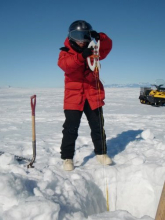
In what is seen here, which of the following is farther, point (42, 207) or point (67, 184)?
point (67, 184)

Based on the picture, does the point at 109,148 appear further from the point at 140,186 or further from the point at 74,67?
the point at 74,67

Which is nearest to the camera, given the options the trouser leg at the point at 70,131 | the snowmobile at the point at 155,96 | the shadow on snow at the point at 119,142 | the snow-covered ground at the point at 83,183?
the snow-covered ground at the point at 83,183

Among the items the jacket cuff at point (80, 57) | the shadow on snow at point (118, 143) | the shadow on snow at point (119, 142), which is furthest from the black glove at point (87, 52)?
the shadow on snow at point (119, 142)

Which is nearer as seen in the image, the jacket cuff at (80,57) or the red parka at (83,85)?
the jacket cuff at (80,57)

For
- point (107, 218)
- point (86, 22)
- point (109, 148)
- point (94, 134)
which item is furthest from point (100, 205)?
point (86, 22)

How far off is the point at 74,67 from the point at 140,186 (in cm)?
175

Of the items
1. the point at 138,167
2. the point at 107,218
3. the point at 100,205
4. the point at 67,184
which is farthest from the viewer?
the point at 138,167

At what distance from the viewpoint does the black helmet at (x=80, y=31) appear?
2678 millimetres

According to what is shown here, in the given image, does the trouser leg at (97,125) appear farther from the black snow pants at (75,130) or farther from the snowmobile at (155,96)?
the snowmobile at (155,96)

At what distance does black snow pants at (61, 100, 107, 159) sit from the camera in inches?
116

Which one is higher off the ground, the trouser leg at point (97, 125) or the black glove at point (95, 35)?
the black glove at point (95, 35)

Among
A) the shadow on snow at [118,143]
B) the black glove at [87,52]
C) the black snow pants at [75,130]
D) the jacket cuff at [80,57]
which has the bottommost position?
the shadow on snow at [118,143]

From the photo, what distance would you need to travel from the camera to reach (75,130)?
2.97m

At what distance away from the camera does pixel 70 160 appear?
2.93m
